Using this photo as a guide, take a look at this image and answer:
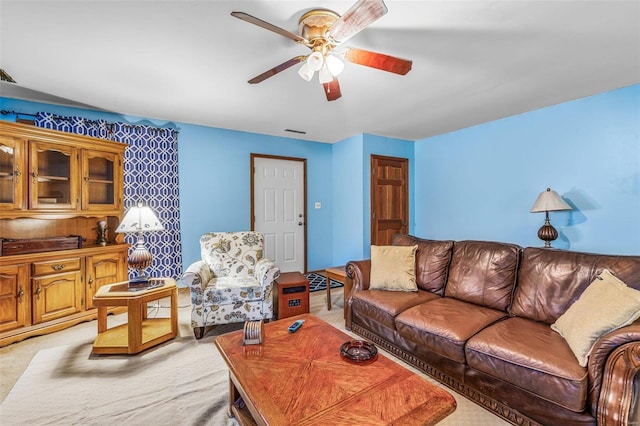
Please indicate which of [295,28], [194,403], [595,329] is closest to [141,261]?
[194,403]

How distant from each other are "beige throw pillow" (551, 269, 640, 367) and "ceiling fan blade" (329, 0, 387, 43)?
190cm

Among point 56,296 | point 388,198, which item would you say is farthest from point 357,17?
point 388,198

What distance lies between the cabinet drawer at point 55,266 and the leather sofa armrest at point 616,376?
4.07 metres

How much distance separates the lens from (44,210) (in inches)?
109

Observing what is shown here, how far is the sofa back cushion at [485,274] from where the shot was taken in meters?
2.23

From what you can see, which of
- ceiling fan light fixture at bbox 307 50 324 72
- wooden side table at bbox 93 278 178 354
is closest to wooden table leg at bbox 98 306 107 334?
wooden side table at bbox 93 278 178 354

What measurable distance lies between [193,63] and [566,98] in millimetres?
3921

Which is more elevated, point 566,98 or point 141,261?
point 566,98

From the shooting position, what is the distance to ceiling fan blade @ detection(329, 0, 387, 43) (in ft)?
4.33

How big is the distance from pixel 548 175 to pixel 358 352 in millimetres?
3525

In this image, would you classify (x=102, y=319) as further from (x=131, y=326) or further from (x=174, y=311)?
(x=174, y=311)

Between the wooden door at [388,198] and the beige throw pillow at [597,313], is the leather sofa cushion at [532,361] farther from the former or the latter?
the wooden door at [388,198]

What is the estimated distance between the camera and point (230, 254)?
3.19 metres

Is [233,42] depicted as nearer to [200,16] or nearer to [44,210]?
[200,16]
